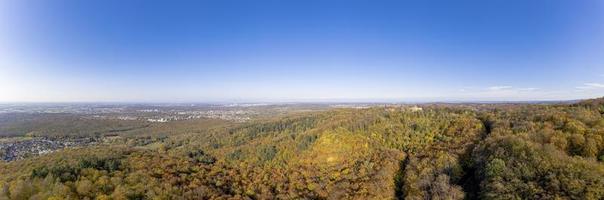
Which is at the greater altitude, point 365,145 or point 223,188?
point 365,145

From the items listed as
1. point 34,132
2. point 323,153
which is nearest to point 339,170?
point 323,153

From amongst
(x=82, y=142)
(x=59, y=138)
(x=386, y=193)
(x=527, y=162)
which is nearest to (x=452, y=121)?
(x=386, y=193)

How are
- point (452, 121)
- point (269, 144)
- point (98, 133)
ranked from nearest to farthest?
point (452, 121), point (269, 144), point (98, 133)

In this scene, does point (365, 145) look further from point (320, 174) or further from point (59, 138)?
point (59, 138)

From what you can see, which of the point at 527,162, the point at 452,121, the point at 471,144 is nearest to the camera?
the point at 527,162

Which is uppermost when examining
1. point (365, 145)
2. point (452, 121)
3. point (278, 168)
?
point (452, 121)

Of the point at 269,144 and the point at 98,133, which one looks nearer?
the point at 269,144
